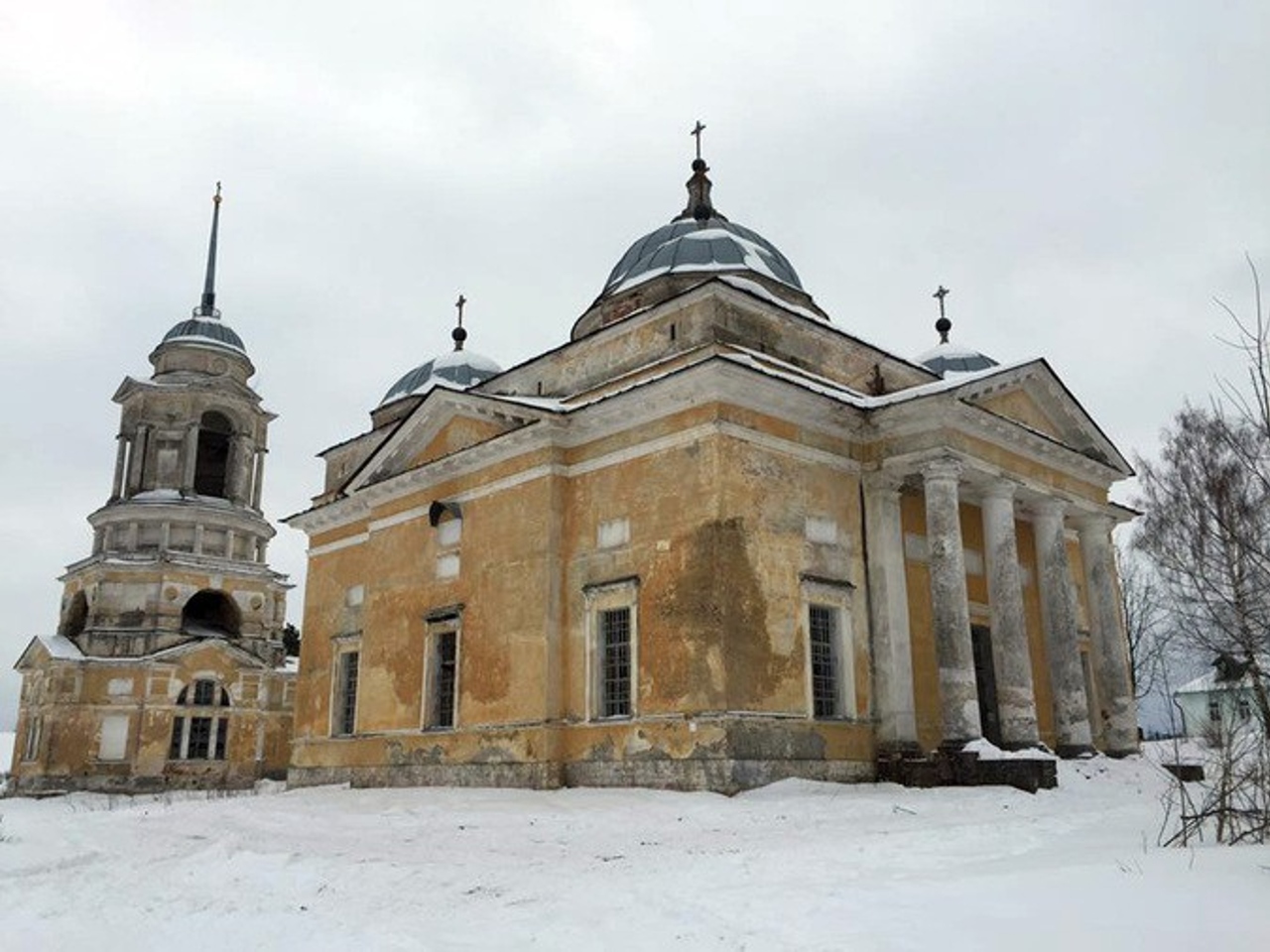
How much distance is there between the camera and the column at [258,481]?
35156 mm

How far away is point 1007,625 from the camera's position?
1567cm

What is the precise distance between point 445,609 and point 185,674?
17605mm

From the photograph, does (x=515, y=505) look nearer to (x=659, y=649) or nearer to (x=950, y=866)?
(x=659, y=649)

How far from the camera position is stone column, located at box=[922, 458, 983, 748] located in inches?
572

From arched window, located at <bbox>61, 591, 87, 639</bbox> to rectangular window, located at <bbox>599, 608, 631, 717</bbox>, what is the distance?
24.2 metres

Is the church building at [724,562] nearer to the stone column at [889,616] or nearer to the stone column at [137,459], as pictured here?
the stone column at [889,616]

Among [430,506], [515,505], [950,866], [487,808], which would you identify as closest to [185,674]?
[430,506]

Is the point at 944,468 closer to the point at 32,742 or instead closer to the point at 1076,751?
the point at 1076,751

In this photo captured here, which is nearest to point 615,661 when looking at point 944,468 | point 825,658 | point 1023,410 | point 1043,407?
point 825,658

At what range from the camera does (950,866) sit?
7.21 m

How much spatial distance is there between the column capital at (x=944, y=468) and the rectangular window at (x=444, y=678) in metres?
8.18

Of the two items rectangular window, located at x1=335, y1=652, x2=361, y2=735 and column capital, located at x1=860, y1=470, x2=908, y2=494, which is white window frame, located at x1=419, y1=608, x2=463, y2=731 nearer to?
rectangular window, located at x1=335, y1=652, x2=361, y2=735

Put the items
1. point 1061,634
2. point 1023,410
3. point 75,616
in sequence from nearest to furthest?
point 1061,634 → point 1023,410 → point 75,616

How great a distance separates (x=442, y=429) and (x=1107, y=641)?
12501mm
